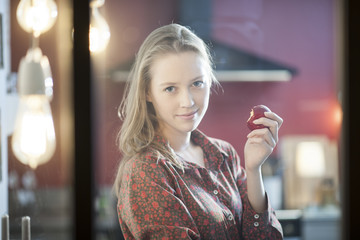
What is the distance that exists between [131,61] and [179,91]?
18 centimetres

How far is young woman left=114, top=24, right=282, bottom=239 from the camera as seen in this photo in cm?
152

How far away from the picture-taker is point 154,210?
57.8 inches

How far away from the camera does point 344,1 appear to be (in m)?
1.54

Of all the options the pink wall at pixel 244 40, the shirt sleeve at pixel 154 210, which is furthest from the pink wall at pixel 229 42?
the shirt sleeve at pixel 154 210

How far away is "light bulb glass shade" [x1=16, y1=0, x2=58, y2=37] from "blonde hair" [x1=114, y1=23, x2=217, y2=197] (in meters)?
0.56

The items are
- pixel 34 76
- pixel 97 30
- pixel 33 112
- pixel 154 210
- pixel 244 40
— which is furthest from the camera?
pixel 33 112

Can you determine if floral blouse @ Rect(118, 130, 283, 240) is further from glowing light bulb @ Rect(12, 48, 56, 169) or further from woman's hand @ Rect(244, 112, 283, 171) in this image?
glowing light bulb @ Rect(12, 48, 56, 169)

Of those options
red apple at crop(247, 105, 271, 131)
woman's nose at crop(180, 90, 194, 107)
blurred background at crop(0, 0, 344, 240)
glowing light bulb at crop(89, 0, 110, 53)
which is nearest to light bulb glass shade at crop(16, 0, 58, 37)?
blurred background at crop(0, 0, 344, 240)

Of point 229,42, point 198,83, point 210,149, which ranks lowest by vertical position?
point 210,149

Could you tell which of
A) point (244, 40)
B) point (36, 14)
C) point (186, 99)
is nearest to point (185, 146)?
point (186, 99)

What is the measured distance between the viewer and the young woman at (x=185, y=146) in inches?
59.7

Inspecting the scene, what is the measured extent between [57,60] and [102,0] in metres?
0.80

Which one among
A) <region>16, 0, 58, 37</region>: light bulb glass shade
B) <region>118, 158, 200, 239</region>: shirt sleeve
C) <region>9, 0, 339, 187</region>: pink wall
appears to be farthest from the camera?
<region>16, 0, 58, 37</region>: light bulb glass shade

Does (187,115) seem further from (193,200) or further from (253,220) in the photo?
(253,220)
